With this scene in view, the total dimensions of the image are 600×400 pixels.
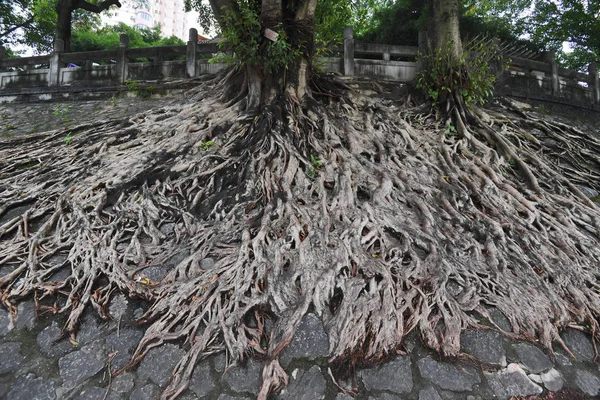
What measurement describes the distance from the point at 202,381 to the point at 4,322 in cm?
178

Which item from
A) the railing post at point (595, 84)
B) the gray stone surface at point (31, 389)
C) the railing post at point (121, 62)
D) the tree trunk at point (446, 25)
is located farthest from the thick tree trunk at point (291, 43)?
the railing post at point (595, 84)

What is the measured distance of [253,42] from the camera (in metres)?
4.98

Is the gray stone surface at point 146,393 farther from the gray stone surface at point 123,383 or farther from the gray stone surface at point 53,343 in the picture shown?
the gray stone surface at point 53,343

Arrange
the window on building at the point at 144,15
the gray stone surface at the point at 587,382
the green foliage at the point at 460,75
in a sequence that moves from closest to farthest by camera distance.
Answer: the gray stone surface at the point at 587,382
the green foliage at the point at 460,75
the window on building at the point at 144,15

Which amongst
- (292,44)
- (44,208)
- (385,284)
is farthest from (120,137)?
(385,284)

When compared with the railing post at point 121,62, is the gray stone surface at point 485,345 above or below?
below

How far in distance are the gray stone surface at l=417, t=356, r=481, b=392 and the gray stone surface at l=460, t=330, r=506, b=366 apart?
162 millimetres

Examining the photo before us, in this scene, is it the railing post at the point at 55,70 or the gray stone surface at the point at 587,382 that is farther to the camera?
the railing post at the point at 55,70

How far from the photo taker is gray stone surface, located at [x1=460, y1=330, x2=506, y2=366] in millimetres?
2562

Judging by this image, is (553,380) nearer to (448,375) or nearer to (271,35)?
(448,375)

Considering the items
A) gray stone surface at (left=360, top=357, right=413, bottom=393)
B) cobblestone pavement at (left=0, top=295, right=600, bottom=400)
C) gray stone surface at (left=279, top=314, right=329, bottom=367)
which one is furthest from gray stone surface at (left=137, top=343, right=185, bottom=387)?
gray stone surface at (left=360, top=357, right=413, bottom=393)

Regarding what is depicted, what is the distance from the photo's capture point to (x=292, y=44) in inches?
207

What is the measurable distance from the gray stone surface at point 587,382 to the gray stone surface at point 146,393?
2.93 meters

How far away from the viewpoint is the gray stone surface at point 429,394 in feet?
7.64
